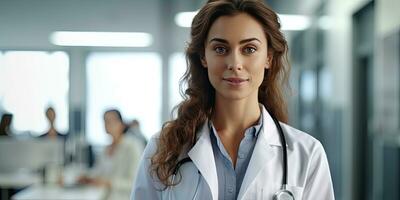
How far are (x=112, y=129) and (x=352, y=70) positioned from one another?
1.94m

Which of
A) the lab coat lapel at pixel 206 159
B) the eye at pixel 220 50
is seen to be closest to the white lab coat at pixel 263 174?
the lab coat lapel at pixel 206 159

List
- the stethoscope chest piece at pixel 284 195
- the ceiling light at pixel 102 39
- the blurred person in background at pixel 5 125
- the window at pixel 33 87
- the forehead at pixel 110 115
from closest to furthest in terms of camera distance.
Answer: the stethoscope chest piece at pixel 284 195 → the forehead at pixel 110 115 → the blurred person in background at pixel 5 125 → the window at pixel 33 87 → the ceiling light at pixel 102 39

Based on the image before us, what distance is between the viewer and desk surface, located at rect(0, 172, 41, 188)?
443cm

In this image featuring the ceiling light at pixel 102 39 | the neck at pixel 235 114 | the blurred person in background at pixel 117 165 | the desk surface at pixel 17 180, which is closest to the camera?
the neck at pixel 235 114

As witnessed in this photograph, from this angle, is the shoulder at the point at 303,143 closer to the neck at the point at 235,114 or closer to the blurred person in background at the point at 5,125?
the neck at the point at 235,114


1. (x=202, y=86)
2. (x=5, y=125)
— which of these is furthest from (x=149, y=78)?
(x=202, y=86)

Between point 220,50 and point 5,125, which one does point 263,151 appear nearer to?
point 220,50

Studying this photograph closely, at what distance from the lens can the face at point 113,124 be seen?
414 centimetres

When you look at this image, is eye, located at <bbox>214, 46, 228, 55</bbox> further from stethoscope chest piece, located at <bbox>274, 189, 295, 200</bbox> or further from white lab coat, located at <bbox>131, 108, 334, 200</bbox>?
stethoscope chest piece, located at <bbox>274, 189, 295, 200</bbox>

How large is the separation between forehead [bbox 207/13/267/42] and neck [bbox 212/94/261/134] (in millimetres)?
166

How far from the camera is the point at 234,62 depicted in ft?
4.05

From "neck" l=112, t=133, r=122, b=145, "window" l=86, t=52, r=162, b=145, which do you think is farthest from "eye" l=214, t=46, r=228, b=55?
"window" l=86, t=52, r=162, b=145

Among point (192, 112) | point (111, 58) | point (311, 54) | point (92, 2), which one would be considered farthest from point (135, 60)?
point (192, 112)

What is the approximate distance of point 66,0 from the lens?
877 cm
